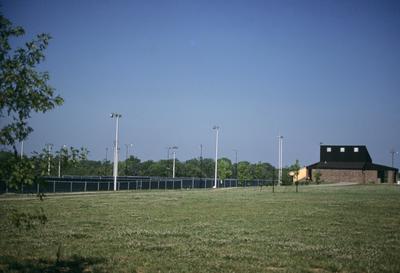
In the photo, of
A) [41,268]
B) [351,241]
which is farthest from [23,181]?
[351,241]

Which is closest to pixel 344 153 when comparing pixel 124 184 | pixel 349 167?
pixel 349 167

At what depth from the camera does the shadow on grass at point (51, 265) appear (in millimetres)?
10289

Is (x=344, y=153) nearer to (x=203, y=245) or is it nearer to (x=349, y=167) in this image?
(x=349, y=167)

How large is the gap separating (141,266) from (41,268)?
233cm

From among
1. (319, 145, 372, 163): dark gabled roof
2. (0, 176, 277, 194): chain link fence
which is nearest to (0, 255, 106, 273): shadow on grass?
(0, 176, 277, 194): chain link fence

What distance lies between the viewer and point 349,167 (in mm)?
126688

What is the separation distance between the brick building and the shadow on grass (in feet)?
372

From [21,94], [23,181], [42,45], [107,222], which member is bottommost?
[107,222]

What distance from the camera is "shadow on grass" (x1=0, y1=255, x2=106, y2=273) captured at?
1029 centimetres

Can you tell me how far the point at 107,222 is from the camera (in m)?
20.5

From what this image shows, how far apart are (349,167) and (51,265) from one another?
410ft

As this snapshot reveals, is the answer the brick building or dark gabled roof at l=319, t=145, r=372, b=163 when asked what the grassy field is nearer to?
the brick building

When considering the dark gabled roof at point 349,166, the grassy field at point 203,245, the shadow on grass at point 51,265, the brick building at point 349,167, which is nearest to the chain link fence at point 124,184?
the grassy field at point 203,245

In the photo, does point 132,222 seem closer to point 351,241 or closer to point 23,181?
point 351,241
